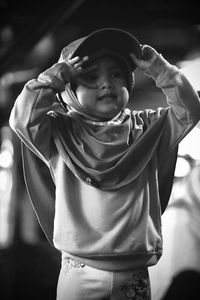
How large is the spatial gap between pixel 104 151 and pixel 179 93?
0.53 feet

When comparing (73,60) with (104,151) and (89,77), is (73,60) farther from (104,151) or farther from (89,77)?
(104,151)

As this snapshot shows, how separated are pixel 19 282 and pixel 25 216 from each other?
16cm

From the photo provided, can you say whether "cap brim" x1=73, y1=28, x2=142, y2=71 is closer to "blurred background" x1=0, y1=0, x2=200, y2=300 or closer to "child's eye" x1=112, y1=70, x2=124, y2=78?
"child's eye" x1=112, y1=70, x2=124, y2=78

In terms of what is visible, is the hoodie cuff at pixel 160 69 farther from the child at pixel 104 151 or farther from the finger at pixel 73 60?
the finger at pixel 73 60

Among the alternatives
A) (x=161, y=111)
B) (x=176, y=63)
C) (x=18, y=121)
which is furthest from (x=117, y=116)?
(x=176, y=63)

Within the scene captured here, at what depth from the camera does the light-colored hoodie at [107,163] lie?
721 mm

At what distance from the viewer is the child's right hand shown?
73 cm

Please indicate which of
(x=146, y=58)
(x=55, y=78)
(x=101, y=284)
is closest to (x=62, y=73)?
(x=55, y=78)

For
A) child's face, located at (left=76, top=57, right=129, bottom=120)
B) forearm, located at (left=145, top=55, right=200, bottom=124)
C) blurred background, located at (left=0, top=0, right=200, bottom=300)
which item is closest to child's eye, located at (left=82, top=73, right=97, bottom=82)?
child's face, located at (left=76, top=57, right=129, bottom=120)

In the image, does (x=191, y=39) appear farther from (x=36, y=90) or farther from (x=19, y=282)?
(x=19, y=282)

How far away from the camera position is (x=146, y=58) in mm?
759

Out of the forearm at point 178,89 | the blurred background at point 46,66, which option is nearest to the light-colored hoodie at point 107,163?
the forearm at point 178,89

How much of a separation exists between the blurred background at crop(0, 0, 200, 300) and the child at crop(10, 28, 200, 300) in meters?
0.25

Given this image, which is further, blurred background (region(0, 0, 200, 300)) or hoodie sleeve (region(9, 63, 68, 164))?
blurred background (region(0, 0, 200, 300))
